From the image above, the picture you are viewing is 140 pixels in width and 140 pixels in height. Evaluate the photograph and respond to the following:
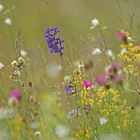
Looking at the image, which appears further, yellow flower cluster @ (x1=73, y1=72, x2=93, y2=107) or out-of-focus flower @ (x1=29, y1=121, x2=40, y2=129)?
yellow flower cluster @ (x1=73, y1=72, x2=93, y2=107)

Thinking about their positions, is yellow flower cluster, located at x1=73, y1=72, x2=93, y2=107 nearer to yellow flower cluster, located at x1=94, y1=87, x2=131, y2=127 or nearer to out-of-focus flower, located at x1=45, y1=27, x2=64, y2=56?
yellow flower cluster, located at x1=94, y1=87, x2=131, y2=127

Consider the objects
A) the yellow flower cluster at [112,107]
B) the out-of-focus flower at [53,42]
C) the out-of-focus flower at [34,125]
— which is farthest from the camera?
the out-of-focus flower at [53,42]

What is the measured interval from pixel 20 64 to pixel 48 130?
0.37 meters

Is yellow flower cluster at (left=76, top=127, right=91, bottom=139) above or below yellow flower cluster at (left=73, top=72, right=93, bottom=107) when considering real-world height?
below

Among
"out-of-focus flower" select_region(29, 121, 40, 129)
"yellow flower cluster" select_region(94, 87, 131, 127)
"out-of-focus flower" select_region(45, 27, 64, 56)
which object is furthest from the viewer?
"out-of-focus flower" select_region(45, 27, 64, 56)

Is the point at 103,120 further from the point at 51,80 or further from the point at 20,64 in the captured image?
the point at 51,80

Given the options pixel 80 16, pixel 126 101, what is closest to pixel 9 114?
pixel 126 101

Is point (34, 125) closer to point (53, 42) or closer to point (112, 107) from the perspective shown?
point (112, 107)

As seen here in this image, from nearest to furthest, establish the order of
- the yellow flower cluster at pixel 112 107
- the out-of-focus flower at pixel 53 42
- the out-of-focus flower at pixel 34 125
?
the out-of-focus flower at pixel 34 125, the yellow flower cluster at pixel 112 107, the out-of-focus flower at pixel 53 42

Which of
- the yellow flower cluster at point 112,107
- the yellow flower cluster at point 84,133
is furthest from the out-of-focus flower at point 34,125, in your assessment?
the yellow flower cluster at point 112,107

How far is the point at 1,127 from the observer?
2773 millimetres

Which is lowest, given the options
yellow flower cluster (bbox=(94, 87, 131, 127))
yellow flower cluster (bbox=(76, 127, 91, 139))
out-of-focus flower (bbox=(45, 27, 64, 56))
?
yellow flower cluster (bbox=(76, 127, 91, 139))

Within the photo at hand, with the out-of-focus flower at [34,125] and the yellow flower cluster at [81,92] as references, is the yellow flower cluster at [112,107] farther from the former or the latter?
the out-of-focus flower at [34,125]

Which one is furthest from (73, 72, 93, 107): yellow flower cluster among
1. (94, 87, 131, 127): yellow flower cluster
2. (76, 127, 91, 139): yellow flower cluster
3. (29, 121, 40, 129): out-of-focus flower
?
(29, 121, 40, 129): out-of-focus flower
